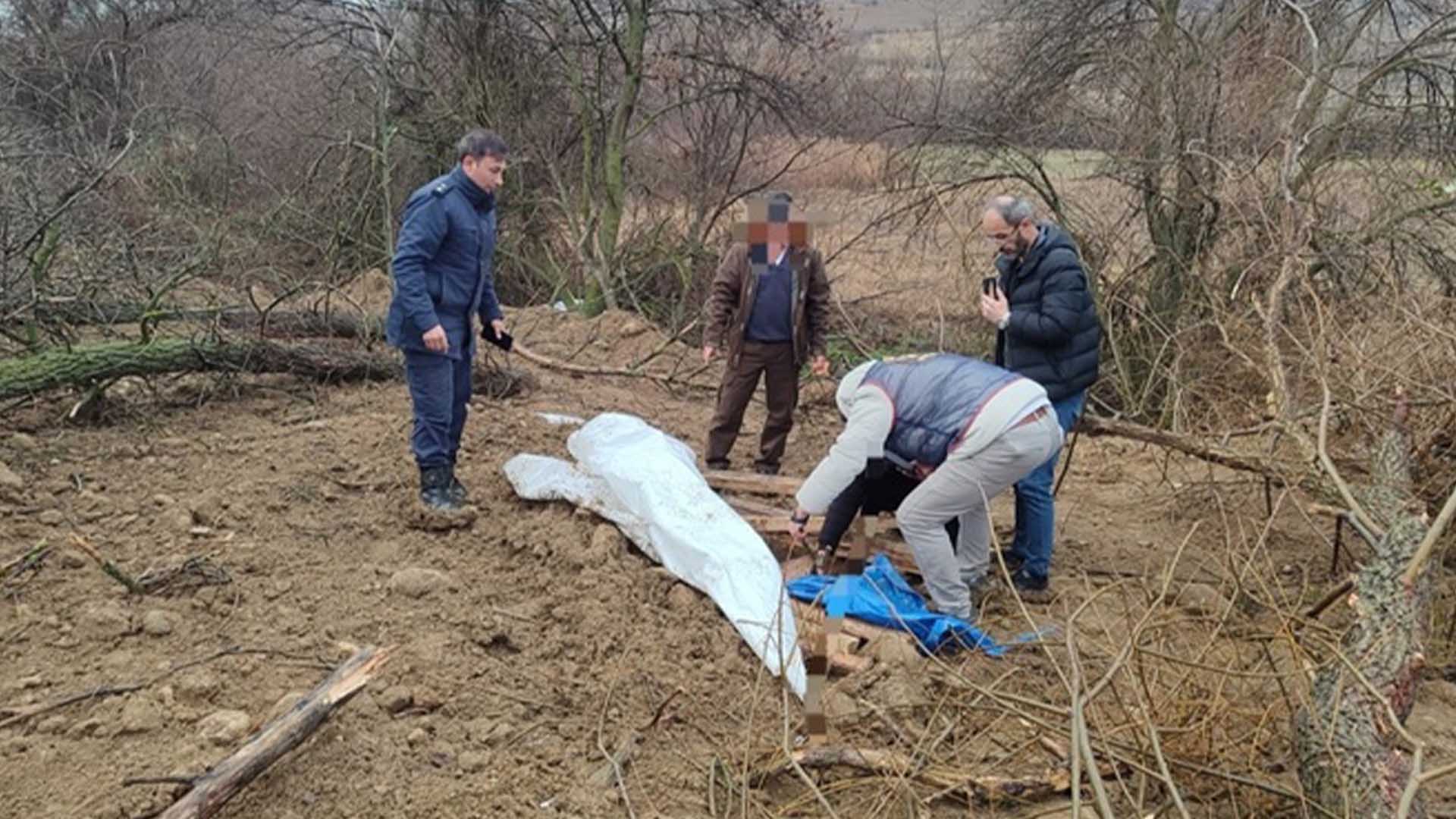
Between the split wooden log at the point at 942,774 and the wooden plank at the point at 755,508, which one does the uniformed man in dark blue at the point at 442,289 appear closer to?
the wooden plank at the point at 755,508

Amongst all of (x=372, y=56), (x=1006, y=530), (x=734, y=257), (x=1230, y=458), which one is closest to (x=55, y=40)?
(x=372, y=56)

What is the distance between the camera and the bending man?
3.79 metres

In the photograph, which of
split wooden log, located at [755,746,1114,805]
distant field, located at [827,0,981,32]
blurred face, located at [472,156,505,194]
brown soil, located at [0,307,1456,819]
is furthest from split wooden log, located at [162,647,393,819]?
distant field, located at [827,0,981,32]

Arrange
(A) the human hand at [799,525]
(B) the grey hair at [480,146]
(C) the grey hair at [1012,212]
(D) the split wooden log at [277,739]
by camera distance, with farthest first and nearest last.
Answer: (B) the grey hair at [480,146] → (C) the grey hair at [1012,212] → (A) the human hand at [799,525] → (D) the split wooden log at [277,739]

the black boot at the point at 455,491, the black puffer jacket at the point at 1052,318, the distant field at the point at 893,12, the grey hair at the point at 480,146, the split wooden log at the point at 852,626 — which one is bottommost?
the split wooden log at the point at 852,626

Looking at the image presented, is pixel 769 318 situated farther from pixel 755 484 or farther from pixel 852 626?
pixel 852 626

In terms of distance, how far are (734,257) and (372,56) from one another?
26.0 feet

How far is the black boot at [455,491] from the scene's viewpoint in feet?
15.7

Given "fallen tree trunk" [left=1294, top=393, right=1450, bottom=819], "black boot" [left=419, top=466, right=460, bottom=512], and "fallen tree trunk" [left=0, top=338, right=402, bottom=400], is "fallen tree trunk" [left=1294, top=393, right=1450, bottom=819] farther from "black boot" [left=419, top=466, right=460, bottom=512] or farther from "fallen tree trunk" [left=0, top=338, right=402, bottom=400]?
"fallen tree trunk" [left=0, top=338, right=402, bottom=400]

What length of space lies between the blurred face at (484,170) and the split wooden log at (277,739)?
208 cm

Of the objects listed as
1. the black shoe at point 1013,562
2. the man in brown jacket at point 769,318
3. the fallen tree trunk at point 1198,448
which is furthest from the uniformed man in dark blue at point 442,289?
the fallen tree trunk at point 1198,448

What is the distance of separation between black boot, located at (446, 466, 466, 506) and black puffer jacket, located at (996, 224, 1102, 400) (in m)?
2.47

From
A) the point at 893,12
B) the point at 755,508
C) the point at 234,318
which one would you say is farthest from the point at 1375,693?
the point at 893,12

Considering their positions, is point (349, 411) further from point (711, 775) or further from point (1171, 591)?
point (1171, 591)
